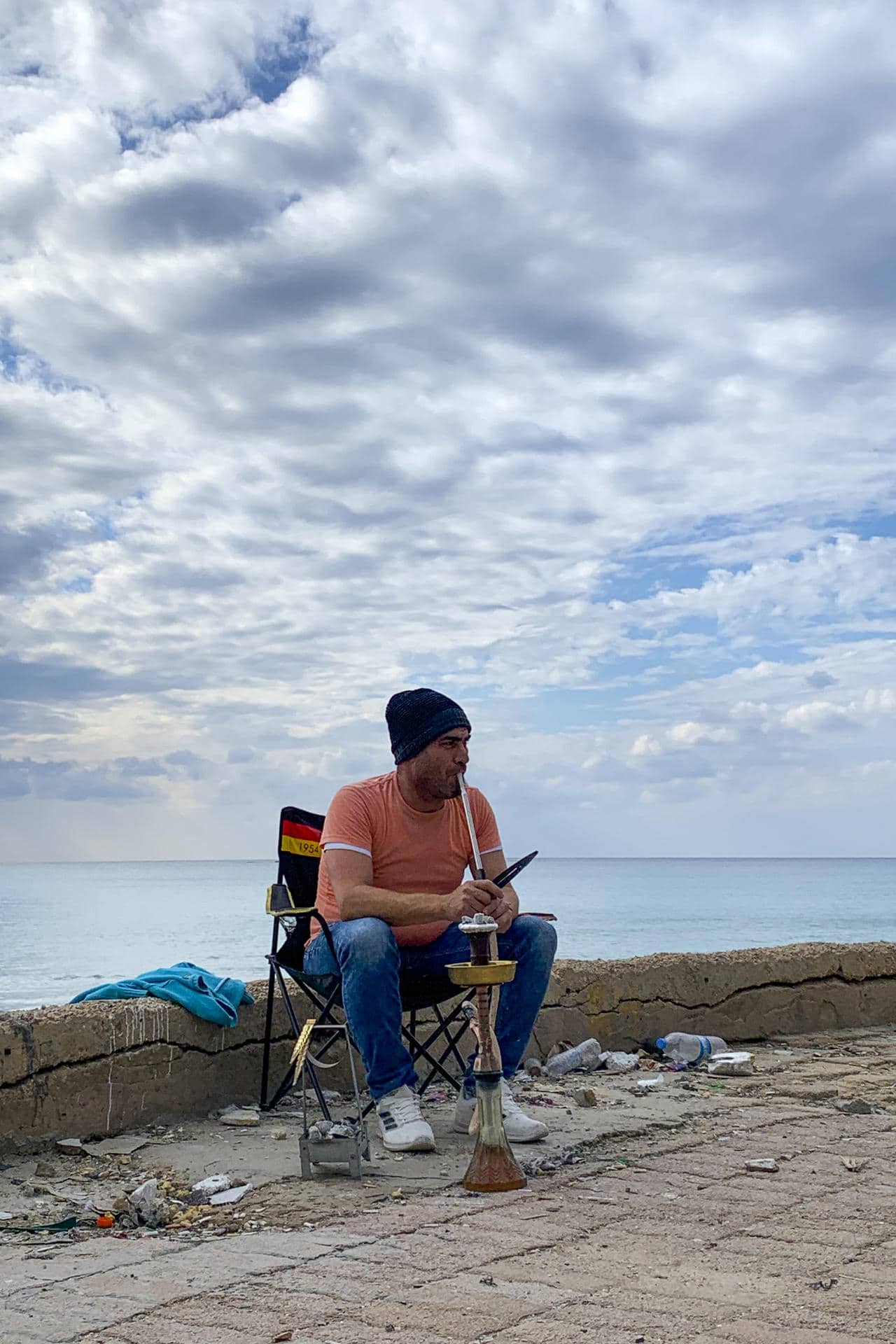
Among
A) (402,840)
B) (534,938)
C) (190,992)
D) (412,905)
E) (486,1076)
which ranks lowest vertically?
(486,1076)

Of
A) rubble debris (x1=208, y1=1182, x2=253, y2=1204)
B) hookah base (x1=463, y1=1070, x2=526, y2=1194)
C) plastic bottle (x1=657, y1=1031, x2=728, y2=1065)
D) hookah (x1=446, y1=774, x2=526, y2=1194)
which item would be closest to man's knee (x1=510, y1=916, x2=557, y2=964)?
hookah (x1=446, y1=774, x2=526, y2=1194)

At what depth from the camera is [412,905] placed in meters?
3.73

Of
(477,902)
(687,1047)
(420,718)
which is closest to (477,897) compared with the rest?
(477,902)

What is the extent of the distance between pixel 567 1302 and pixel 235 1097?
2.25 metres

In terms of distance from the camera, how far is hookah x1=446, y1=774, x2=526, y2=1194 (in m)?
3.20

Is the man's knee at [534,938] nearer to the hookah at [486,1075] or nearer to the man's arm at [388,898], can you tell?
the man's arm at [388,898]

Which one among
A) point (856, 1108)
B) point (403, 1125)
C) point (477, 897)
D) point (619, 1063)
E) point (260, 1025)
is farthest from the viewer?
point (619, 1063)

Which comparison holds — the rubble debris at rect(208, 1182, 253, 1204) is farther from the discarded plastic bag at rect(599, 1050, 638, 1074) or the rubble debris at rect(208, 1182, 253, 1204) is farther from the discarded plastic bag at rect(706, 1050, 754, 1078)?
the discarded plastic bag at rect(706, 1050, 754, 1078)

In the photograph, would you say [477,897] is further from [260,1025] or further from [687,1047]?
[687,1047]

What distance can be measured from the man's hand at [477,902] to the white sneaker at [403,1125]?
1.74 feet

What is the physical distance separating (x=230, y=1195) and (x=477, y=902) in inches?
37.8

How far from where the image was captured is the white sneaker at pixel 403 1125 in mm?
3582

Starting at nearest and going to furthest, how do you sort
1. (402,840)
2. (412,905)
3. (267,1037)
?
(412,905) → (402,840) → (267,1037)

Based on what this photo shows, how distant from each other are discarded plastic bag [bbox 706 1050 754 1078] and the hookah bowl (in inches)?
69.0
